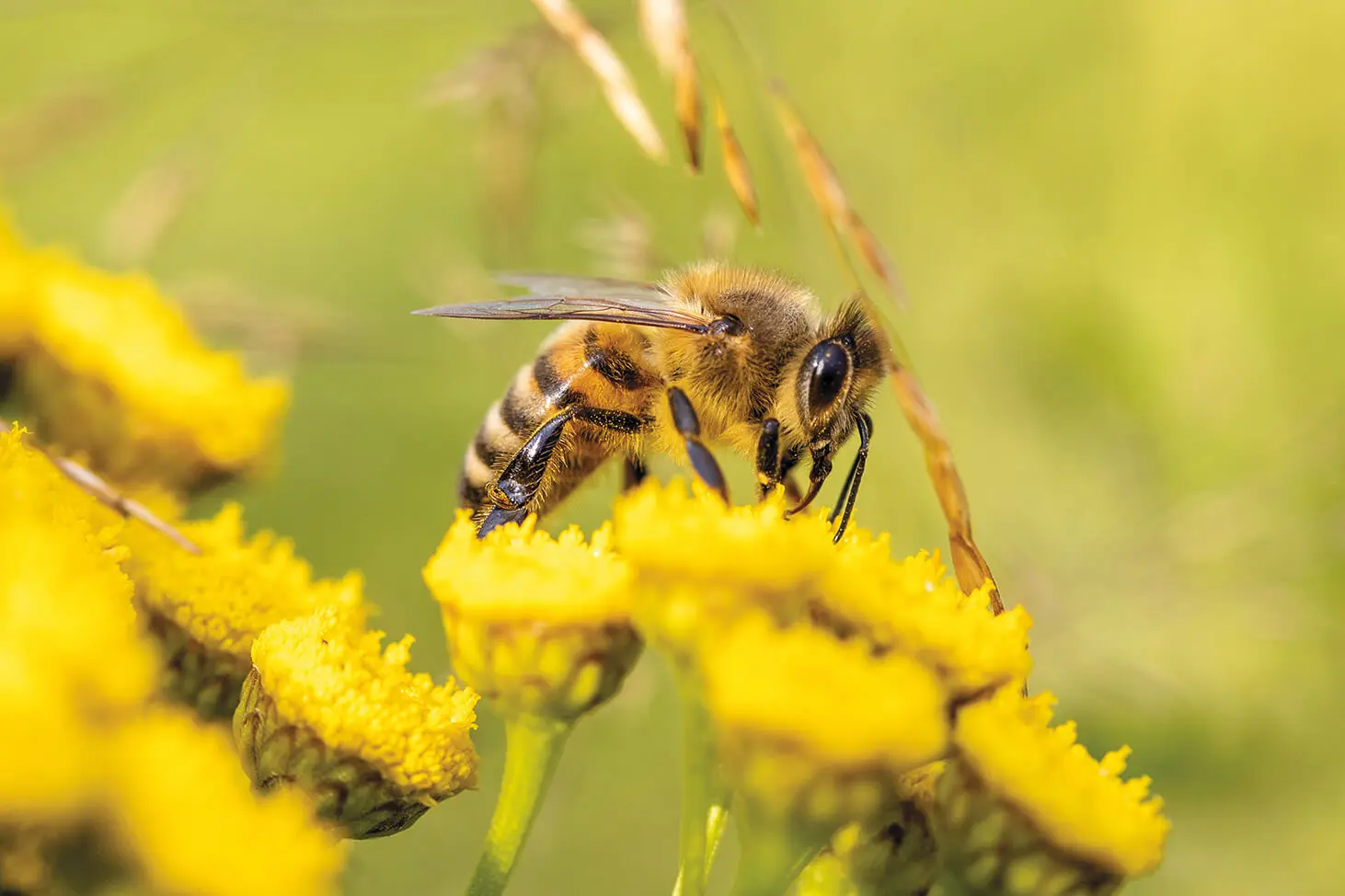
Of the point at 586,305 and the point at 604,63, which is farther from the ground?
the point at 604,63

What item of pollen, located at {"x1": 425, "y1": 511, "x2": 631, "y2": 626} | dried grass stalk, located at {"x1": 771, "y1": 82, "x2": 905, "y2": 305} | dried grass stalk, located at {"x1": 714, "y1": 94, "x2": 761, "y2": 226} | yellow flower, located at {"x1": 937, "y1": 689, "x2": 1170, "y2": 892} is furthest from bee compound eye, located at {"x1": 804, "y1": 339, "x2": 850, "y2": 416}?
yellow flower, located at {"x1": 937, "y1": 689, "x2": 1170, "y2": 892}

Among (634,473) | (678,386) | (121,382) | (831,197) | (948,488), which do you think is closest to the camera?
(948,488)

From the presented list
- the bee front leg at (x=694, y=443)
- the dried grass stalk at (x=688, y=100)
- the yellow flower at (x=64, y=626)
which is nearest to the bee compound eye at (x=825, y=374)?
the bee front leg at (x=694, y=443)

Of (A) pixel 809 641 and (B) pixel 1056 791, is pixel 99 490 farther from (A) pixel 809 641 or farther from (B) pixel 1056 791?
(B) pixel 1056 791

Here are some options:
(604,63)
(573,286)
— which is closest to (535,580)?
(604,63)

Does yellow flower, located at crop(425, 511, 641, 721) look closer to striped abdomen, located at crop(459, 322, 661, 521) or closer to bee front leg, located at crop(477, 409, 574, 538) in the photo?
bee front leg, located at crop(477, 409, 574, 538)

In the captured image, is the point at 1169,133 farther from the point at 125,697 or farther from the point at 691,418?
the point at 125,697

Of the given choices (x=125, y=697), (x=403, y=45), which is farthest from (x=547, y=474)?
(x=403, y=45)
